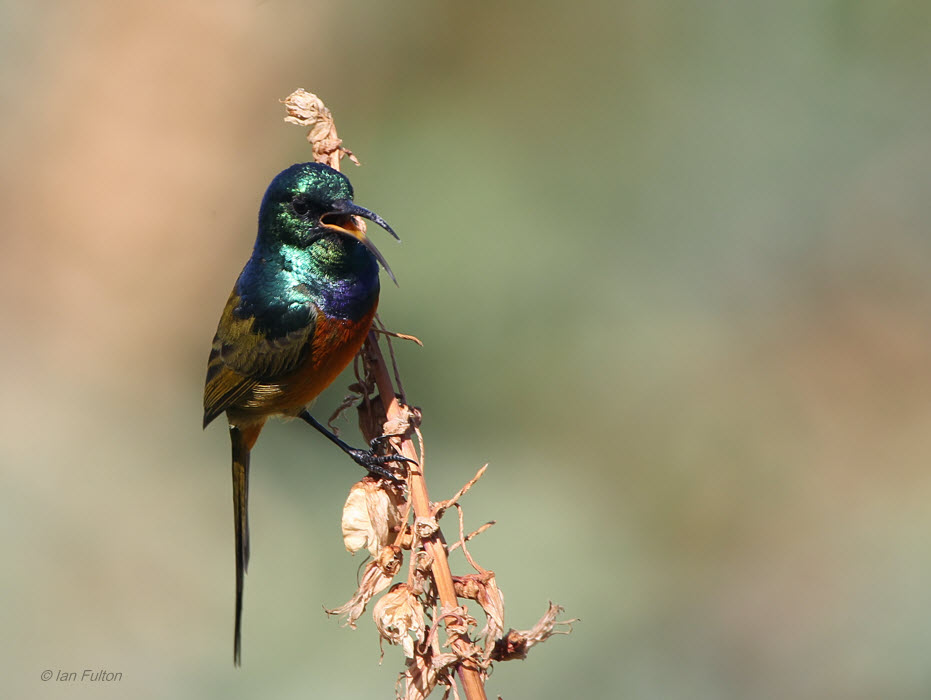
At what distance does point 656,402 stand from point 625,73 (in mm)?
1855

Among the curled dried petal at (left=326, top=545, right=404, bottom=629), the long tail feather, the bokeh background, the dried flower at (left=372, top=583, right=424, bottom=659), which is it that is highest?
the bokeh background

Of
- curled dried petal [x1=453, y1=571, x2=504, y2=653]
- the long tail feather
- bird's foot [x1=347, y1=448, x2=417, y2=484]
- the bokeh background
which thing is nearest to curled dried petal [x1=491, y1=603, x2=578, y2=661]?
curled dried petal [x1=453, y1=571, x2=504, y2=653]

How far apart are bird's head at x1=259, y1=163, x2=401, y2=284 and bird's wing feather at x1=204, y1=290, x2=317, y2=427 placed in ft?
0.68

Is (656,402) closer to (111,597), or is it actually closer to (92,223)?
(111,597)

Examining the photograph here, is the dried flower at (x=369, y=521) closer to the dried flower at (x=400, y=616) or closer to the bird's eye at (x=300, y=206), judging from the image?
the dried flower at (x=400, y=616)

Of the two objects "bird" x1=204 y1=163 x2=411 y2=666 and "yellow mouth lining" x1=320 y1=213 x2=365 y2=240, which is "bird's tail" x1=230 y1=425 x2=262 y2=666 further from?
"yellow mouth lining" x1=320 y1=213 x2=365 y2=240

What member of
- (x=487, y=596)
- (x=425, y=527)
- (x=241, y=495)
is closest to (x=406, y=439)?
(x=425, y=527)

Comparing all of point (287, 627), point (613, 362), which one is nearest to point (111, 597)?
point (287, 627)

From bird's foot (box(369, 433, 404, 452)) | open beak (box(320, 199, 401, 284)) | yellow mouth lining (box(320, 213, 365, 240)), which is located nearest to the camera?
bird's foot (box(369, 433, 404, 452))

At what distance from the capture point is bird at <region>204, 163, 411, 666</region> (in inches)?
102

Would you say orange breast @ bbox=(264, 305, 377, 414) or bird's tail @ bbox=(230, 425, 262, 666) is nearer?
orange breast @ bbox=(264, 305, 377, 414)

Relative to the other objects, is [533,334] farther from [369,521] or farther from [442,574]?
[442,574]

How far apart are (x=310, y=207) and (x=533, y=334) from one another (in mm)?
2490

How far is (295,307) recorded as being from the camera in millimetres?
2777
